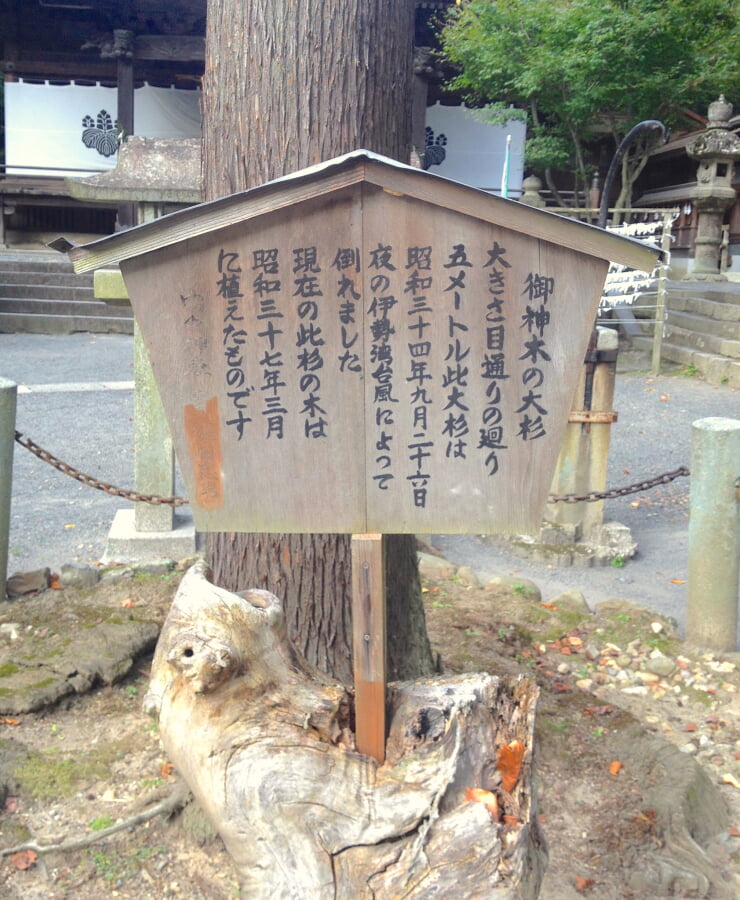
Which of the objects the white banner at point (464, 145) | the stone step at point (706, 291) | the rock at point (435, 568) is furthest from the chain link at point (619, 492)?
the white banner at point (464, 145)

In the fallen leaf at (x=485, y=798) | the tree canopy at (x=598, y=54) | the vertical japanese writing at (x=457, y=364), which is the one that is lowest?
the fallen leaf at (x=485, y=798)

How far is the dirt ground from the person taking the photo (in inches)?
102

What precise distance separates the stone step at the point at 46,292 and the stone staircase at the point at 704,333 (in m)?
8.52

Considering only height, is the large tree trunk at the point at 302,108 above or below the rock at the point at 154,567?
above

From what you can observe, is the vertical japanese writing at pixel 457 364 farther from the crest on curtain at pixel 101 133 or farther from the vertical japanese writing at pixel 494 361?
the crest on curtain at pixel 101 133

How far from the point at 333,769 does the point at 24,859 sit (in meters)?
1.12

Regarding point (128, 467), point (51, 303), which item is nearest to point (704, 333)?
point (128, 467)

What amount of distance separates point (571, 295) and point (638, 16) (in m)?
12.3

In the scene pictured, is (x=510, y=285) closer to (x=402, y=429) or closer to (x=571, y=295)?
(x=571, y=295)

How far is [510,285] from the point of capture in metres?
2.07

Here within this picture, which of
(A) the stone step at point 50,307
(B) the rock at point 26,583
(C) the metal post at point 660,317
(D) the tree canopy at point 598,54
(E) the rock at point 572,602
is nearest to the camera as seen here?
(B) the rock at point 26,583

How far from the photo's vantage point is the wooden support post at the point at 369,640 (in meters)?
2.19

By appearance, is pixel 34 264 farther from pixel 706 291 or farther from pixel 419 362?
pixel 419 362

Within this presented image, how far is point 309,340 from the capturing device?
2127mm
